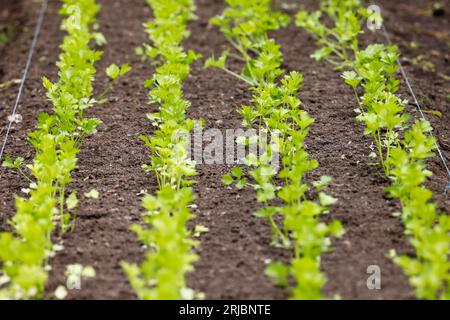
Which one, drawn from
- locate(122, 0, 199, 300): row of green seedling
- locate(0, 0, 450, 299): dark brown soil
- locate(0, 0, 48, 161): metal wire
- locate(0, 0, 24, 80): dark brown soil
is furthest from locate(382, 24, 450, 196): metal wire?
locate(0, 0, 24, 80): dark brown soil

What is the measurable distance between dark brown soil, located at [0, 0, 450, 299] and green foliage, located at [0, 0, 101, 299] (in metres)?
0.14

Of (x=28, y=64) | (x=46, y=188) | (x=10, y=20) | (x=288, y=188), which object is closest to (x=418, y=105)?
(x=288, y=188)

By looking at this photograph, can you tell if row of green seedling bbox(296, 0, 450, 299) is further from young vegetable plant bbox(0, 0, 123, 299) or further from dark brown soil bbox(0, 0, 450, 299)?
young vegetable plant bbox(0, 0, 123, 299)

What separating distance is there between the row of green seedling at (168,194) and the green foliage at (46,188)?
1.25ft

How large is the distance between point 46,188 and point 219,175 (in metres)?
1.11

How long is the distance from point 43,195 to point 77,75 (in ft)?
4.57

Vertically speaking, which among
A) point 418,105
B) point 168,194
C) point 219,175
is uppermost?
point 418,105

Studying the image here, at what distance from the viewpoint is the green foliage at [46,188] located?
116 inches

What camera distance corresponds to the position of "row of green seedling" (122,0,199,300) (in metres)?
2.77

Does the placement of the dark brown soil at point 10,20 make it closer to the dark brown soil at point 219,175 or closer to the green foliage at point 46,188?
the dark brown soil at point 219,175

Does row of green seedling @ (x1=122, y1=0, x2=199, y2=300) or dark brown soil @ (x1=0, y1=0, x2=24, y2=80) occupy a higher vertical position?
dark brown soil @ (x1=0, y1=0, x2=24, y2=80)

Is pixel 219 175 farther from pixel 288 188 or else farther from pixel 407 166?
pixel 407 166

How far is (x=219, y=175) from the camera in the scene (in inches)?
160

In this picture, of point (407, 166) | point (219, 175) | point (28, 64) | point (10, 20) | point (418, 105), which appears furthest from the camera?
point (10, 20)
